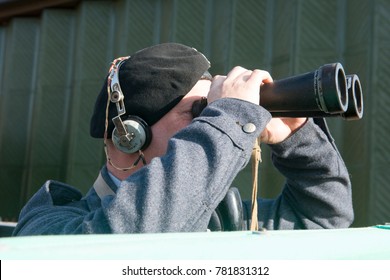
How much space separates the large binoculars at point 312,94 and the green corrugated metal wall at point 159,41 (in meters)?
4.43

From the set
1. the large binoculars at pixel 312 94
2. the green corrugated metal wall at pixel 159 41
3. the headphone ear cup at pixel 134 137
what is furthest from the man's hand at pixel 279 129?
the green corrugated metal wall at pixel 159 41

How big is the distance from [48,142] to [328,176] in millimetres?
7956

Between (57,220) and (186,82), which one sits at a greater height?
(186,82)

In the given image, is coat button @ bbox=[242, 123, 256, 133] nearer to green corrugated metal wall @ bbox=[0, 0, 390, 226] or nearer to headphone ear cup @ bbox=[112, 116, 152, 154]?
headphone ear cup @ bbox=[112, 116, 152, 154]

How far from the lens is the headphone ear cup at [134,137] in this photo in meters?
1.54

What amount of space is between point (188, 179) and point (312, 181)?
71cm

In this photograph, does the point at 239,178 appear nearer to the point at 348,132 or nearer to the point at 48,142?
the point at 348,132

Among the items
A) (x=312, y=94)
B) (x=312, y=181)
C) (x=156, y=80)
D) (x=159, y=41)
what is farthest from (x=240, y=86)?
(x=159, y=41)

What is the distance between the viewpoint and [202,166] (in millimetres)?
1276

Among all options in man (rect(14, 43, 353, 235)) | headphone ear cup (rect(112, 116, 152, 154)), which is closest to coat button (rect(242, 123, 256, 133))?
man (rect(14, 43, 353, 235))

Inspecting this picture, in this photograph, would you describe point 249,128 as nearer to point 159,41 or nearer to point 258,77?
point 258,77

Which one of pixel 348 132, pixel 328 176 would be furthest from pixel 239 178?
pixel 328 176

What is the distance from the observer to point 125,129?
5.07 feet

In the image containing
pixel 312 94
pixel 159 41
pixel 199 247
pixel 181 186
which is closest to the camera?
pixel 199 247
